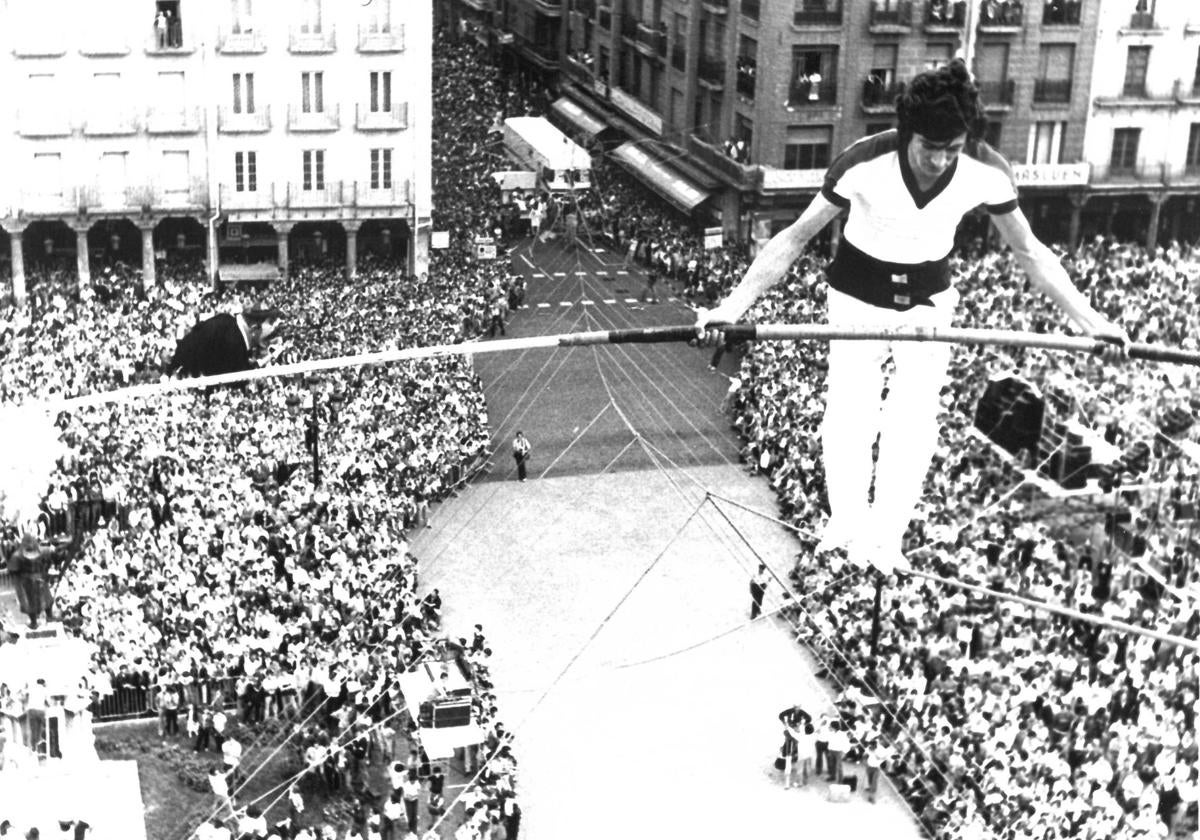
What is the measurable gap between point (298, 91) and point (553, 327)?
11577mm

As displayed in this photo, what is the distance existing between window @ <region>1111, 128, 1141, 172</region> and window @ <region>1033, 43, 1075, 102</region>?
2858 mm

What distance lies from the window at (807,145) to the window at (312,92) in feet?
54.3

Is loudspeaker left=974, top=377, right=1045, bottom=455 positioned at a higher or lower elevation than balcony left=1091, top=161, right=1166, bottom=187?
higher

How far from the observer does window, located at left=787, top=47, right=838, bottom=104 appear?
236 feet

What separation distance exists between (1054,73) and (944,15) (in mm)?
5790

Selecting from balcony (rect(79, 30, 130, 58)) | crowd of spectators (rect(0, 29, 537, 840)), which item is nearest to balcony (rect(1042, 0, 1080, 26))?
crowd of spectators (rect(0, 29, 537, 840))

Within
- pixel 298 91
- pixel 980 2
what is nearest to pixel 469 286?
pixel 298 91

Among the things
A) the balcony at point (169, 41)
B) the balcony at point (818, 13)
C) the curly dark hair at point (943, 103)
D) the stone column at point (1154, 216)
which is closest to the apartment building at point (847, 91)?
the balcony at point (818, 13)

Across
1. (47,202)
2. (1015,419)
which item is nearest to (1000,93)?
(1015,419)

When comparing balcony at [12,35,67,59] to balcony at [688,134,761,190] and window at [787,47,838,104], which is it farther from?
window at [787,47,838,104]

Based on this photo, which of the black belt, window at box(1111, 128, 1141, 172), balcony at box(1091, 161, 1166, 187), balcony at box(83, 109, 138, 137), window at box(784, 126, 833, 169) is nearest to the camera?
the black belt

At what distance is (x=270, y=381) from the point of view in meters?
52.1

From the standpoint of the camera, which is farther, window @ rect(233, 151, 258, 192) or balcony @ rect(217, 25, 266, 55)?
window @ rect(233, 151, 258, 192)

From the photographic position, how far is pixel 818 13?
70938 millimetres
